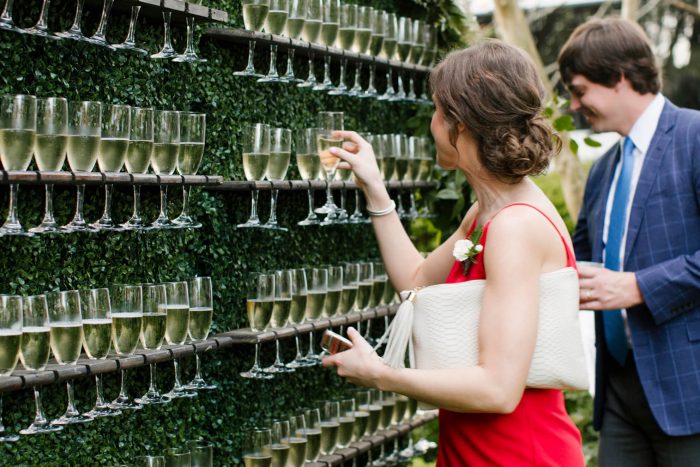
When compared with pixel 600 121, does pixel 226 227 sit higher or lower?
lower

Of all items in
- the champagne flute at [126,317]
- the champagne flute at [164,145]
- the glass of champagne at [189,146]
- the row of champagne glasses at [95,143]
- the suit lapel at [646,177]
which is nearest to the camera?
the row of champagne glasses at [95,143]

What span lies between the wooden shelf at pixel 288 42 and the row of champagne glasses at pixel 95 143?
0.47 metres

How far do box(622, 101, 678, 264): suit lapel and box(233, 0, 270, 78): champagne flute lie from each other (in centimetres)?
142

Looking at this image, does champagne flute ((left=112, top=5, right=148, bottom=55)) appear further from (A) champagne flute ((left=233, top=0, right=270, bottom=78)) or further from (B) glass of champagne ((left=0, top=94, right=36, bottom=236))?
(A) champagne flute ((left=233, top=0, right=270, bottom=78))

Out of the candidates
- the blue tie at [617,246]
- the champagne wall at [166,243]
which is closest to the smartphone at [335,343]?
the champagne wall at [166,243]

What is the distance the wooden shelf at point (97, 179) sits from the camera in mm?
2475

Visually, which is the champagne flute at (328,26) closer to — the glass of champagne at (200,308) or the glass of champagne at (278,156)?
the glass of champagne at (278,156)

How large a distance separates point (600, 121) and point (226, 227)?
147 cm

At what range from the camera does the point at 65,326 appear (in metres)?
Result: 2.62

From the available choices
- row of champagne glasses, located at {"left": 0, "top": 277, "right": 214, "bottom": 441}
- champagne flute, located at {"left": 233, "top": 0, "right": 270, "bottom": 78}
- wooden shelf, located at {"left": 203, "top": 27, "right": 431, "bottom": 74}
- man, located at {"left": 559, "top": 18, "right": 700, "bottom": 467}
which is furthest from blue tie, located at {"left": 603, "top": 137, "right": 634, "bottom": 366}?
row of champagne glasses, located at {"left": 0, "top": 277, "right": 214, "bottom": 441}

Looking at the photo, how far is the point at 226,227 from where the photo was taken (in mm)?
3611

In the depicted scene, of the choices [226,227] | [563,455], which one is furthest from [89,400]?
[563,455]

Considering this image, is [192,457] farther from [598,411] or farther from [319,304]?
[598,411]

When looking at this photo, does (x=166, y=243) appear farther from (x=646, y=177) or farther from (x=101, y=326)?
(x=646, y=177)
